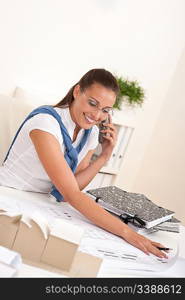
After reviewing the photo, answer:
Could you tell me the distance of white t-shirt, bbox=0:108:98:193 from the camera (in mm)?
1626

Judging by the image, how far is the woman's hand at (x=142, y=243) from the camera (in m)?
1.29

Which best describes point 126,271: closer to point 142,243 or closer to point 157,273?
point 157,273

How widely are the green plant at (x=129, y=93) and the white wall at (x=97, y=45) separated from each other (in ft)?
0.69

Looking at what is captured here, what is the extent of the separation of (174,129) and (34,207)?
316 centimetres

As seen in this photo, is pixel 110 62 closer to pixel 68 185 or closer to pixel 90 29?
pixel 90 29

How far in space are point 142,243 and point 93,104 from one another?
61cm

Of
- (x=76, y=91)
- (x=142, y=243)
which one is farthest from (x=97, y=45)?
(x=142, y=243)

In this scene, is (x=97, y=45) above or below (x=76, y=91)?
above

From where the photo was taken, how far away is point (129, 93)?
3578 mm

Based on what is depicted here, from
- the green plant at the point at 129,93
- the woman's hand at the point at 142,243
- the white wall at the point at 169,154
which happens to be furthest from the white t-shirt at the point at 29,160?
the white wall at the point at 169,154

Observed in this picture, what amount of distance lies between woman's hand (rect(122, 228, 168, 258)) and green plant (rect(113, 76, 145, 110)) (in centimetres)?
221

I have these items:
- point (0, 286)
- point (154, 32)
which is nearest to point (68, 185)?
point (0, 286)

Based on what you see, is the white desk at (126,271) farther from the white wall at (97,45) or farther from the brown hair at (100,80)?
the white wall at (97,45)

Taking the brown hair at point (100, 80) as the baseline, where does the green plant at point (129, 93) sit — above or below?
below
